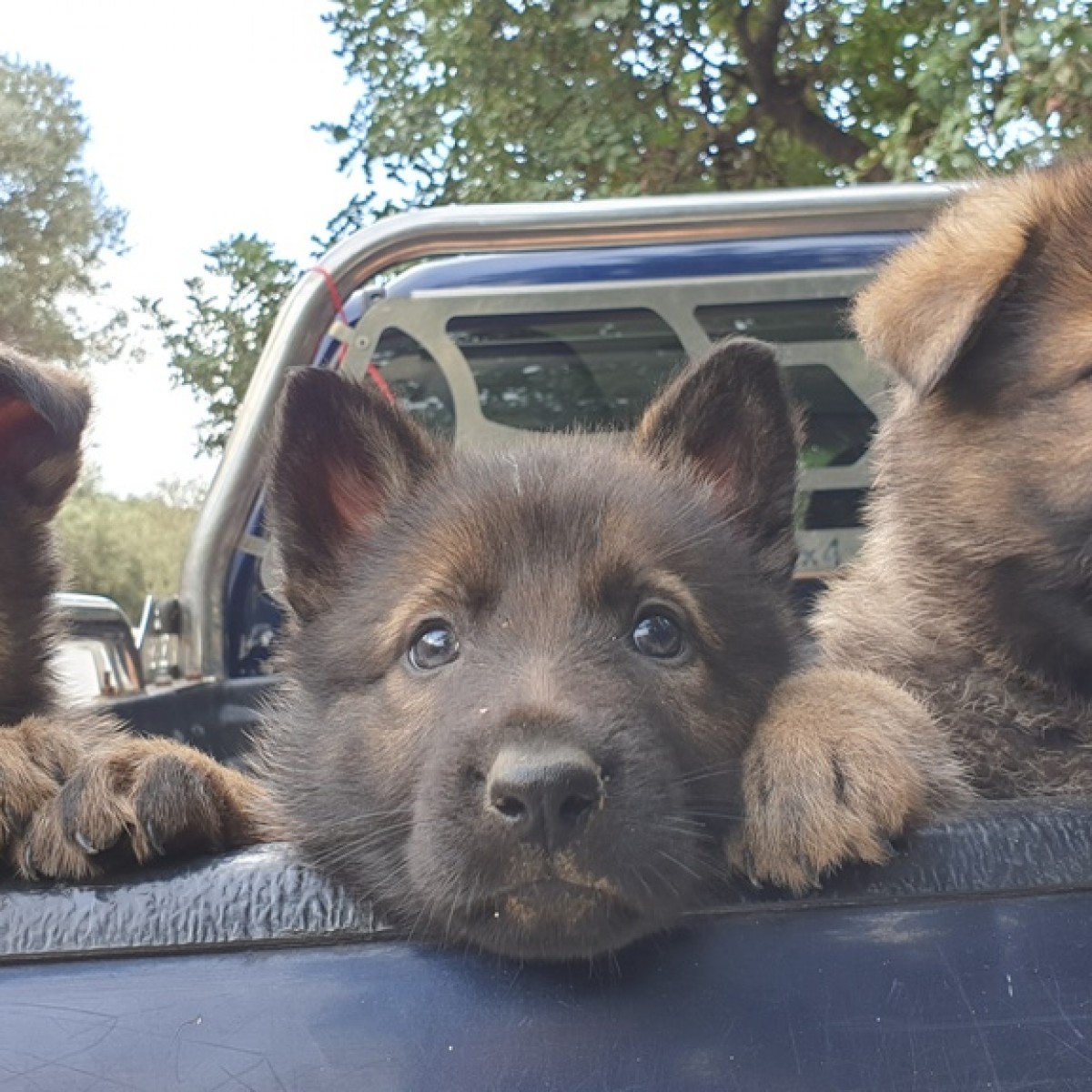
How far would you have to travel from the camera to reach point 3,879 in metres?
1.71

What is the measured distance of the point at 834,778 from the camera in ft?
6.28

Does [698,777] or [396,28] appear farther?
[396,28]

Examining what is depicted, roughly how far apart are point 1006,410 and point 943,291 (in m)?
0.27

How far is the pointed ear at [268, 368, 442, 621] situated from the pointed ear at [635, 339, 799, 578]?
Result: 0.48 metres

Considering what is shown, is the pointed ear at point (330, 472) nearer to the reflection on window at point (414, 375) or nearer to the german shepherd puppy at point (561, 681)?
the german shepherd puppy at point (561, 681)

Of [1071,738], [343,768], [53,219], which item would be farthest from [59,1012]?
[53,219]

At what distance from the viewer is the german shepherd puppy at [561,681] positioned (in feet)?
5.55

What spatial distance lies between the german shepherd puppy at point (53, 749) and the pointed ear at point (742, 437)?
1.05 m

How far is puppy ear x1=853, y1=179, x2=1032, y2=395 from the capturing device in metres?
2.48

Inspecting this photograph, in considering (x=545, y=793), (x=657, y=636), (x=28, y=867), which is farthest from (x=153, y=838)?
(x=657, y=636)

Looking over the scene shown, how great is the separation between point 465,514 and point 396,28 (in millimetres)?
13239

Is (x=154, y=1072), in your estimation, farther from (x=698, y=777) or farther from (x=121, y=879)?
(x=698, y=777)

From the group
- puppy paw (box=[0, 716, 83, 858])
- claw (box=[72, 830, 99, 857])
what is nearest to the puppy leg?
puppy paw (box=[0, 716, 83, 858])

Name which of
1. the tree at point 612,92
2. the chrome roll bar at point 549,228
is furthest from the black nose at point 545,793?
the tree at point 612,92
